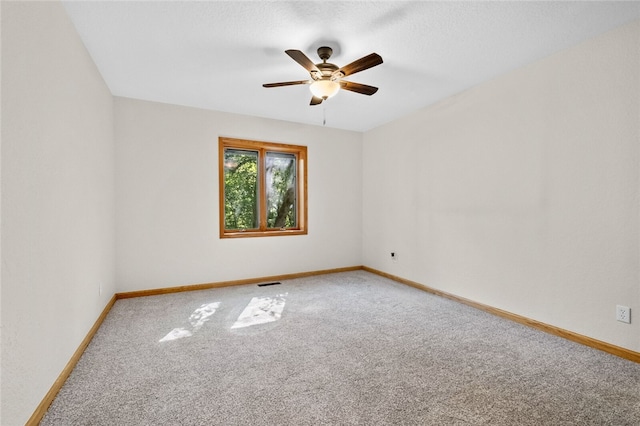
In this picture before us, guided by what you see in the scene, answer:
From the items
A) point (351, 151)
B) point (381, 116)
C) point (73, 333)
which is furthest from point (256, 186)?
point (73, 333)

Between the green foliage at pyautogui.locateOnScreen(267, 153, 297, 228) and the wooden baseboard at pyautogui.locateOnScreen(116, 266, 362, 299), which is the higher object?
the green foliage at pyautogui.locateOnScreen(267, 153, 297, 228)

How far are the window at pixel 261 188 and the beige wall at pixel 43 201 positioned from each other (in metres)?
1.84

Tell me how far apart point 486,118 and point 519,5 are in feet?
4.46

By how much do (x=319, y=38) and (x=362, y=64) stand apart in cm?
40

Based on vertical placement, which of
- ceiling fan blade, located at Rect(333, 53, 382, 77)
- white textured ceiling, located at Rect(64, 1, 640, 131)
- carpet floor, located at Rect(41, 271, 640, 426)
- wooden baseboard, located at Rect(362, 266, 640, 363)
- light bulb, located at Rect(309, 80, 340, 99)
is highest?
white textured ceiling, located at Rect(64, 1, 640, 131)

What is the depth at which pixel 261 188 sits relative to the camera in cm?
462

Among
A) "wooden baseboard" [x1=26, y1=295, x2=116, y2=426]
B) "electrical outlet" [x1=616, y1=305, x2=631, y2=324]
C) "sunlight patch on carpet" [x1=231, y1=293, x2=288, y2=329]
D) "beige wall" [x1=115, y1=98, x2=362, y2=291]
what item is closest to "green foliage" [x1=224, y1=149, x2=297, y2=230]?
"beige wall" [x1=115, y1=98, x2=362, y2=291]

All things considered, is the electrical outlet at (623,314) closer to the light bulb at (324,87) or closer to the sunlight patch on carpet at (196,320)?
the light bulb at (324,87)

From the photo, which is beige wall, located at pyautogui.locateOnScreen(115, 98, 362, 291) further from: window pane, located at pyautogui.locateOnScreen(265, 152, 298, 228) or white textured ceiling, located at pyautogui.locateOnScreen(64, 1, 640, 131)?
white textured ceiling, located at pyautogui.locateOnScreen(64, 1, 640, 131)

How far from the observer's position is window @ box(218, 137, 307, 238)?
14.4 feet

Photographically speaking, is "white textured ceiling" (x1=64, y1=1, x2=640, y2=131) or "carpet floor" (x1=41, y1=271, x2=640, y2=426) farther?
"white textured ceiling" (x1=64, y1=1, x2=640, y2=131)

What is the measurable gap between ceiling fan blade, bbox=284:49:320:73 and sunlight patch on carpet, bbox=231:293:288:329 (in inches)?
89.7

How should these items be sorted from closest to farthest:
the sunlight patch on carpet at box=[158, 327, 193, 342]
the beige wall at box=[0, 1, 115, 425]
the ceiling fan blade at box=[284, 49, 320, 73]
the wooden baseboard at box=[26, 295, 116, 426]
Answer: the beige wall at box=[0, 1, 115, 425] → the wooden baseboard at box=[26, 295, 116, 426] → the ceiling fan blade at box=[284, 49, 320, 73] → the sunlight patch on carpet at box=[158, 327, 193, 342]

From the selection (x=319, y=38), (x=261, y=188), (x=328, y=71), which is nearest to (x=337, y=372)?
(x=328, y=71)
